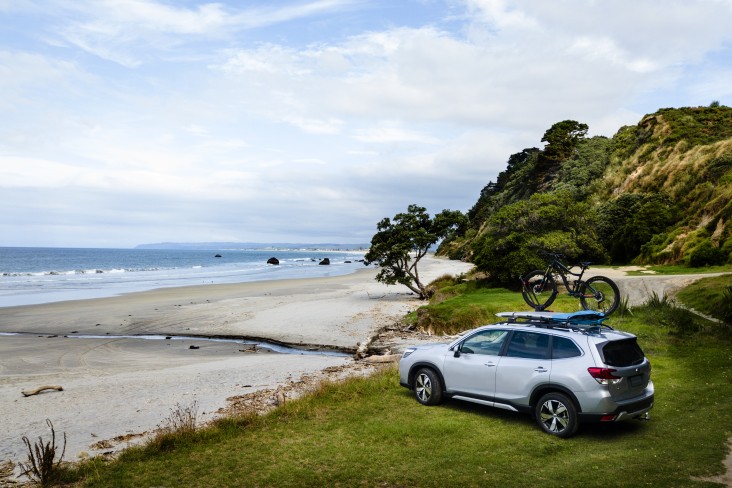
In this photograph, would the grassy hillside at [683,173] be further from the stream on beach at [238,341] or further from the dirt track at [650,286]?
the stream on beach at [238,341]

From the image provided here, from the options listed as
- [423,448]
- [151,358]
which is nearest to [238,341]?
[151,358]

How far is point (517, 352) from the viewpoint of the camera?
35.0 feet

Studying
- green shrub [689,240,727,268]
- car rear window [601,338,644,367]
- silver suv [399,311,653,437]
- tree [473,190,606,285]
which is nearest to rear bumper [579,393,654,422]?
silver suv [399,311,653,437]

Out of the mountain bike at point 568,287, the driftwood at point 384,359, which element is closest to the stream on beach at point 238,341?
the driftwood at point 384,359

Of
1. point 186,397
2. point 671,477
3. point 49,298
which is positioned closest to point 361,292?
point 49,298

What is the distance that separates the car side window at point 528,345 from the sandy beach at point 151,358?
6779 mm

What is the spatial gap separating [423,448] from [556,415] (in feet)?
8.51

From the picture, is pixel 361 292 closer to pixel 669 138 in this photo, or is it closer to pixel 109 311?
pixel 109 311

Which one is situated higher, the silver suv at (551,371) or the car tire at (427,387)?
the silver suv at (551,371)

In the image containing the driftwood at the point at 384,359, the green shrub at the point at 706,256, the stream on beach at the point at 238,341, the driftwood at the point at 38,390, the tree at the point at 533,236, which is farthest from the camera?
the green shrub at the point at 706,256

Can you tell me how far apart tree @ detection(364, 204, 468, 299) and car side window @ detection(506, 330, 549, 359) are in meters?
26.0

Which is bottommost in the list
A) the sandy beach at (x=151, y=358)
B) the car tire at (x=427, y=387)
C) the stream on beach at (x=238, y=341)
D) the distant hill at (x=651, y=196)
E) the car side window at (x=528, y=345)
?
the stream on beach at (x=238, y=341)

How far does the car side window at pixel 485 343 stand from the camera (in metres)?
11.1

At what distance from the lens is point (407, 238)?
3747cm
